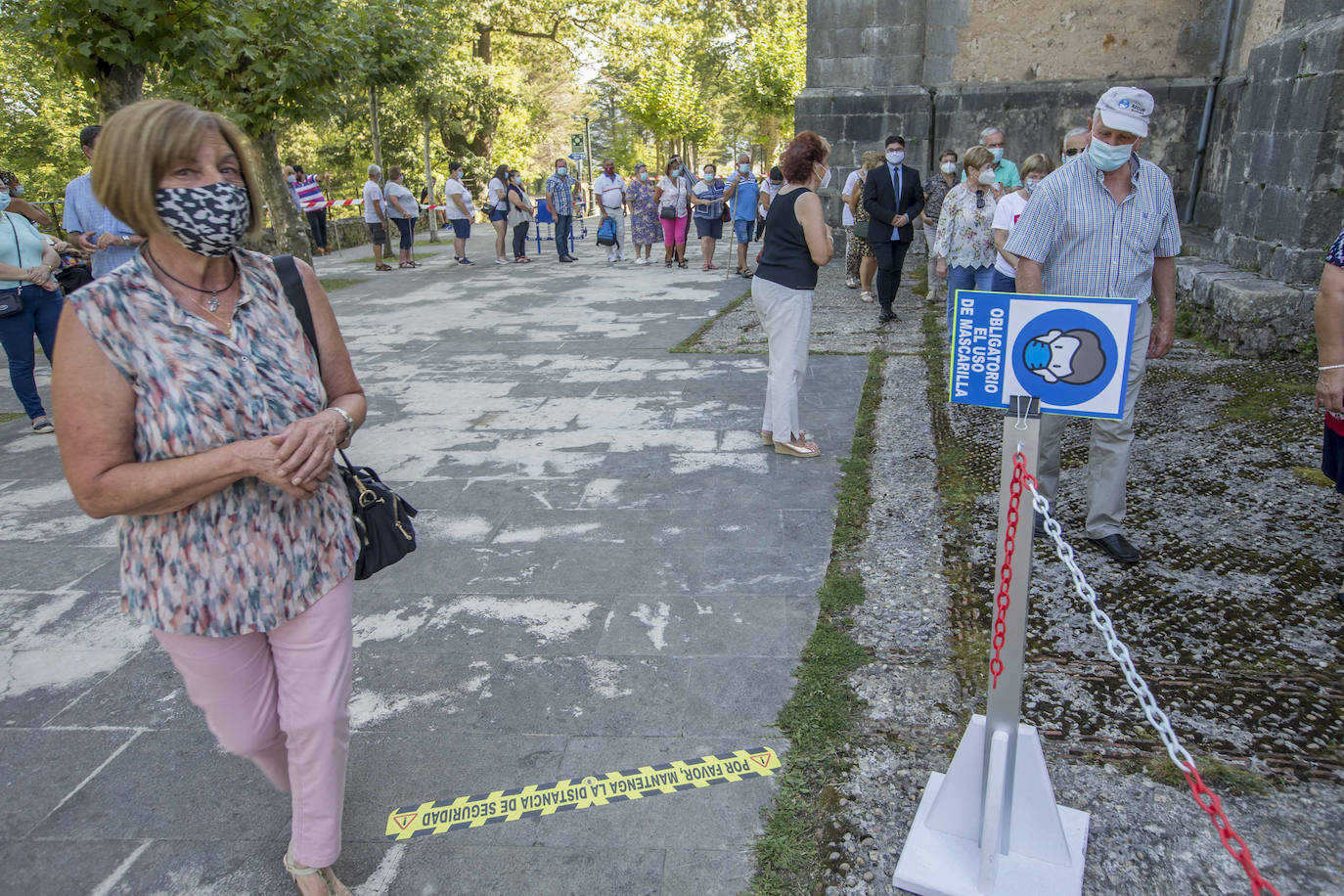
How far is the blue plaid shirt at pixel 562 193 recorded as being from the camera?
15.8m

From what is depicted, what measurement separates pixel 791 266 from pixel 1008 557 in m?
3.30

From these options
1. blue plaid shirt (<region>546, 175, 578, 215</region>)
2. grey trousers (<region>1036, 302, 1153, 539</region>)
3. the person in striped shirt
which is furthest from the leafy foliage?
grey trousers (<region>1036, 302, 1153, 539</region>)

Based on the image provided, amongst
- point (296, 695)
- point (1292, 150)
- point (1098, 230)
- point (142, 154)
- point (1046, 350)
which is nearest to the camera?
point (142, 154)

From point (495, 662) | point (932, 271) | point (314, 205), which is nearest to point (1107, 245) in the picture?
point (495, 662)

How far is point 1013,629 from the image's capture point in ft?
7.14

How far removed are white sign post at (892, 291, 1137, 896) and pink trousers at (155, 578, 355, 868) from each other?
4.68 feet

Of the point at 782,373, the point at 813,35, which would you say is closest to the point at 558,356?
the point at 782,373

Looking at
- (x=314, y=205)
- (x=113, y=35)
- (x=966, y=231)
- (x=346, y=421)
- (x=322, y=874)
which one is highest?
(x=113, y=35)

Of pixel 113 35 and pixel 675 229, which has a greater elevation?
pixel 113 35

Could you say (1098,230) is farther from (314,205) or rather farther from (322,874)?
(314,205)

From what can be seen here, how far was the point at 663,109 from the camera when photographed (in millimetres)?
27984

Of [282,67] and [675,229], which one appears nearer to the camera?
[282,67]

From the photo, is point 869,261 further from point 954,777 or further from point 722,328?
point 954,777

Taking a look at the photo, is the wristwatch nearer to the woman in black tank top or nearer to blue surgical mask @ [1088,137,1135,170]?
blue surgical mask @ [1088,137,1135,170]
